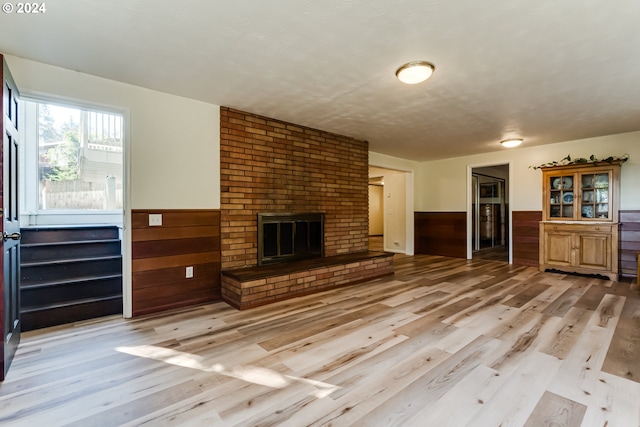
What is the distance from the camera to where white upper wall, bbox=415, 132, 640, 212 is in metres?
4.61

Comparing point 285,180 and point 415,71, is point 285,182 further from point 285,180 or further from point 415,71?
point 415,71

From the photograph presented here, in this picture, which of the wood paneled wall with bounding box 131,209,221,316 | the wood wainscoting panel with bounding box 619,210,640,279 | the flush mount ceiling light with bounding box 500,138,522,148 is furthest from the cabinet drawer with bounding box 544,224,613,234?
the wood paneled wall with bounding box 131,209,221,316

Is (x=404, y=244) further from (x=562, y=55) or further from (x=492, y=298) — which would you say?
(x=562, y=55)

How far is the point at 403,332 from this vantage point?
2.57 m

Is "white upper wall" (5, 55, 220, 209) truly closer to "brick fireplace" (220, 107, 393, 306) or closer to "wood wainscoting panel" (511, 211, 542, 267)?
"brick fireplace" (220, 107, 393, 306)

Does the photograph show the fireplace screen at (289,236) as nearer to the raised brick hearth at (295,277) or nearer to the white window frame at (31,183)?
the raised brick hearth at (295,277)

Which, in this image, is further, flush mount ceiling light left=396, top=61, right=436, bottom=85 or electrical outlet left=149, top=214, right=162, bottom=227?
electrical outlet left=149, top=214, right=162, bottom=227

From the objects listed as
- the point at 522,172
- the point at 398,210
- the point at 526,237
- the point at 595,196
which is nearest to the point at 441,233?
the point at 398,210

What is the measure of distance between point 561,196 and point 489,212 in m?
2.69

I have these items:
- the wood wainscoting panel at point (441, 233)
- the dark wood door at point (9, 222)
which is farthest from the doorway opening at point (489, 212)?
the dark wood door at point (9, 222)

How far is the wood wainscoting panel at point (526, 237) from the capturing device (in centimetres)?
551

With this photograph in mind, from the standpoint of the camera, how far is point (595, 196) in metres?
4.69

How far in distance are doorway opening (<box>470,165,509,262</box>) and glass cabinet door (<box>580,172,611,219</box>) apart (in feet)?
6.62

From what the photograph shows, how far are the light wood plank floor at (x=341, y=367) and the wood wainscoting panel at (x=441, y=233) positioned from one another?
126 inches
